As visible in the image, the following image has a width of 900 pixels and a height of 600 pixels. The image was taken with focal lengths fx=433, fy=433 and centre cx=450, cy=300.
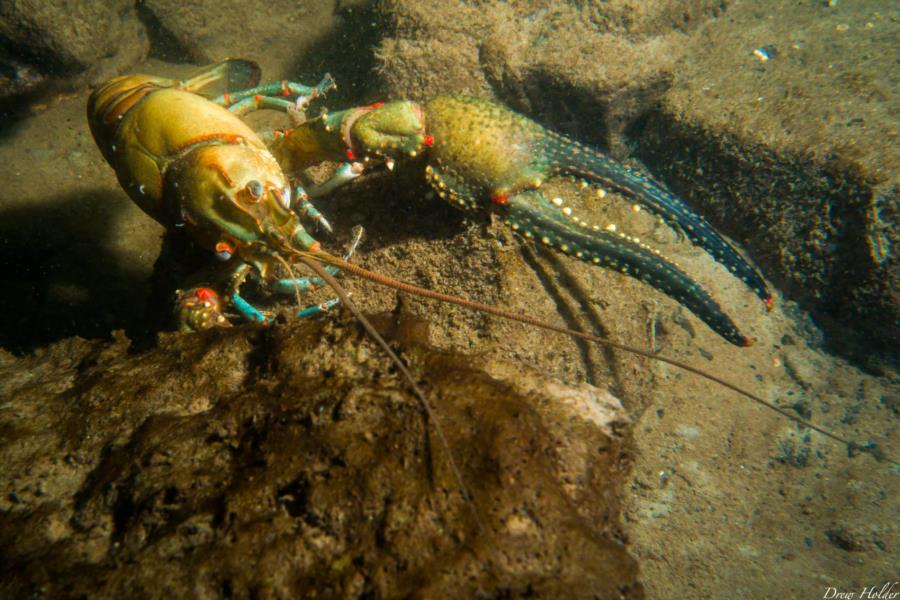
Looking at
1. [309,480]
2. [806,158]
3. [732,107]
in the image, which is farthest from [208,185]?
[806,158]

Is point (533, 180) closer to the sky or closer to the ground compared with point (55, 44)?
closer to the ground

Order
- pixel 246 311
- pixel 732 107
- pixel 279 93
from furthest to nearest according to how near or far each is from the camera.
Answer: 1. pixel 732 107
2. pixel 279 93
3. pixel 246 311

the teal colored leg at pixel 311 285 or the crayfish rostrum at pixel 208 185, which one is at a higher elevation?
the crayfish rostrum at pixel 208 185

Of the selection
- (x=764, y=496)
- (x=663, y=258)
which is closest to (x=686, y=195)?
(x=663, y=258)

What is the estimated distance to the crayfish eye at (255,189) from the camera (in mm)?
2902

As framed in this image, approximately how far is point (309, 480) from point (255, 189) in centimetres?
210

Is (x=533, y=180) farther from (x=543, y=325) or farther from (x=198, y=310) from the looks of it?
(x=198, y=310)

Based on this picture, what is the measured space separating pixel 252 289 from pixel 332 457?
265 cm

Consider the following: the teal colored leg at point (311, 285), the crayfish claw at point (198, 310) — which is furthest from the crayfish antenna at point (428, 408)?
the crayfish claw at point (198, 310)

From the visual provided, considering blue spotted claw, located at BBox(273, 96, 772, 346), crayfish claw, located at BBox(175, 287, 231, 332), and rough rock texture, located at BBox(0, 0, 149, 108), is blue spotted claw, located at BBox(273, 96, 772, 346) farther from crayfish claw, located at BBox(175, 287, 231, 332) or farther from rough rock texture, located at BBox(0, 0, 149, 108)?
rough rock texture, located at BBox(0, 0, 149, 108)

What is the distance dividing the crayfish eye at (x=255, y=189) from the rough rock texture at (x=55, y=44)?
142 inches

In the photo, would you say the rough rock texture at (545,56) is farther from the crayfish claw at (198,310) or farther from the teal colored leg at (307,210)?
the crayfish claw at (198,310)

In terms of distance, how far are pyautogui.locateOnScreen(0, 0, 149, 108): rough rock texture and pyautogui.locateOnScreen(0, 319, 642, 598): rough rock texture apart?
14.4 feet

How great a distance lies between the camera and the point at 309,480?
60.2 inches
